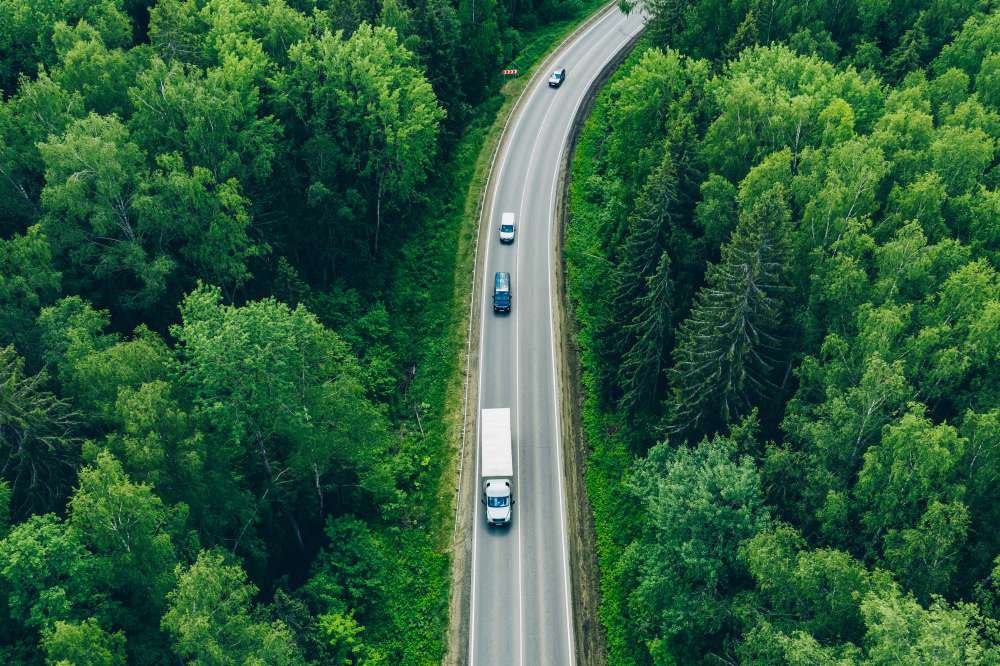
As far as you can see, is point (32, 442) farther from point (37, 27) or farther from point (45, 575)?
point (37, 27)

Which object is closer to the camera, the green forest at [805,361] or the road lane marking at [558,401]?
the green forest at [805,361]

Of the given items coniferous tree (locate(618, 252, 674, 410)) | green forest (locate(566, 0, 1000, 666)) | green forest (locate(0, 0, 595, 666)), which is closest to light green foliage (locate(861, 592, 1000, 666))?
green forest (locate(566, 0, 1000, 666))

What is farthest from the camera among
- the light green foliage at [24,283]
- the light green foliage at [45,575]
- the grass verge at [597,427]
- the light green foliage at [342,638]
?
the grass verge at [597,427]

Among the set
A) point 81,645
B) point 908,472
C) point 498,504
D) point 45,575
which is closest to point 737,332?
point 908,472

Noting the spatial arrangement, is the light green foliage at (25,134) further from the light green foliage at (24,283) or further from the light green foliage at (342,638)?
the light green foliage at (342,638)

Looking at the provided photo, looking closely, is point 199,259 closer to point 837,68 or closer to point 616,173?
point 616,173

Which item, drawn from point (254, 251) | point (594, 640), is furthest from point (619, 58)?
point (594, 640)

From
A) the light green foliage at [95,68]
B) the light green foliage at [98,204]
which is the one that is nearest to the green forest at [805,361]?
the light green foliage at [98,204]

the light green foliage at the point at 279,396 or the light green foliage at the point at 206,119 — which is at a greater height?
the light green foliage at the point at 206,119
